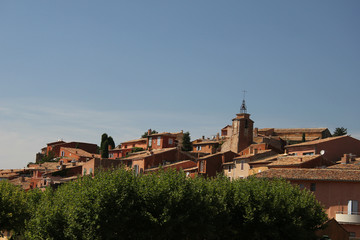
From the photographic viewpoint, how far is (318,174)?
49500 millimetres

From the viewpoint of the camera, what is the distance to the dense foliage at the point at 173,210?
3284 centimetres

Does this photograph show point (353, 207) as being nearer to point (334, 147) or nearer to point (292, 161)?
point (292, 161)

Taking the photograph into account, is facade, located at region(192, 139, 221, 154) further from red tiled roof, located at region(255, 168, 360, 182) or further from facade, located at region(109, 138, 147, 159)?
red tiled roof, located at region(255, 168, 360, 182)

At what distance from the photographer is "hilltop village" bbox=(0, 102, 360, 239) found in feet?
158

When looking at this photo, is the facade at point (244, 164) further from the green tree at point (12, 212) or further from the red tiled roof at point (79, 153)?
the red tiled roof at point (79, 153)

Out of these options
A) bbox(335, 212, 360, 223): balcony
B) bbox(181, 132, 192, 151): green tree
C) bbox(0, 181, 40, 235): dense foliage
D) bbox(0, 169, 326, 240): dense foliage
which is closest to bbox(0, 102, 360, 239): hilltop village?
bbox(335, 212, 360, 223): balcony

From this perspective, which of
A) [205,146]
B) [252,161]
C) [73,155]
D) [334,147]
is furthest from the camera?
[73,155]

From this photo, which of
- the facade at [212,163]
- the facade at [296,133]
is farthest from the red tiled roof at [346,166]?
the facade at [296,133]

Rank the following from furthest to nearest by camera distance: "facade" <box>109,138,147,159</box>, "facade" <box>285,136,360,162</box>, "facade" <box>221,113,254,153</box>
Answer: "facade" <box>109,138,147,159</box>
"facade" <box>221,113,254,153</box>
"facade" <box>285,136,360,162</box>

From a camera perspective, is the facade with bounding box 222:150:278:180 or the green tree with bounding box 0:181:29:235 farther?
the facade with bounding box 222:150:278:180

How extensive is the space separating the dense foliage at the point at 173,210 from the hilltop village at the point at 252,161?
404 centimetres

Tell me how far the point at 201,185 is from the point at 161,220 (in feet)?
19.0

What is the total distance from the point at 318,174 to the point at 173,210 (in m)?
21.1

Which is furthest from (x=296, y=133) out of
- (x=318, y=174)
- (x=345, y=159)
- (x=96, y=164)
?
(x=318, y=174)
